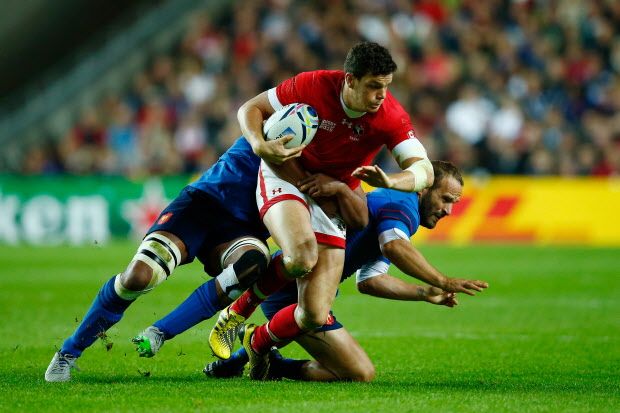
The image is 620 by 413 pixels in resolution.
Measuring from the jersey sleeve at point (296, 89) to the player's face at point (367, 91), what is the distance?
A: 32 cm

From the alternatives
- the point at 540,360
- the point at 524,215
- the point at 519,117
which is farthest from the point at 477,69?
the point at 540,360

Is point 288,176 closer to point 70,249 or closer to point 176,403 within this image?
point 176,403

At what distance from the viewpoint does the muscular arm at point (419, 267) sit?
6.09 m

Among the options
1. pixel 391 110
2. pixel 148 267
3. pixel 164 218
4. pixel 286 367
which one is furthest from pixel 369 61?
pixel 286 367

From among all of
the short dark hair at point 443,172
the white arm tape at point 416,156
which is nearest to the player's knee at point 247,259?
the white arm tape at point 416,156

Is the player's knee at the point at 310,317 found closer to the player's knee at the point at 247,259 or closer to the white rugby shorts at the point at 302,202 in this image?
the player's knee at the point at 247,259

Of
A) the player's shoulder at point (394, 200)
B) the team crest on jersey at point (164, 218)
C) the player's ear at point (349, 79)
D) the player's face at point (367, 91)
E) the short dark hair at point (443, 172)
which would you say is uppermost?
the player's ear at point (349, 79)

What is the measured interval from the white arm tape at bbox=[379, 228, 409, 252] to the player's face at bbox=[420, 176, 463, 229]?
0.58m

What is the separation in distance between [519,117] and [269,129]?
13.9m

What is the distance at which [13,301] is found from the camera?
11289mm

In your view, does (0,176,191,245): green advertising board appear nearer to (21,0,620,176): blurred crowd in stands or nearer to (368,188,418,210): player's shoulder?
(21,0,620,176): blurred crowd in stands

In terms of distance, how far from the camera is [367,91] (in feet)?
20.6

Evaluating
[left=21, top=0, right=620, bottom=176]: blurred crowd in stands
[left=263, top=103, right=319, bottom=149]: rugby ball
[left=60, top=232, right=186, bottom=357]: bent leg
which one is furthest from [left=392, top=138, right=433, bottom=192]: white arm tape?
[left=21, top=0, right=620, bottom=176]: blurred crowd in stands

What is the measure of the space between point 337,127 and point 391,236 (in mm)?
739
